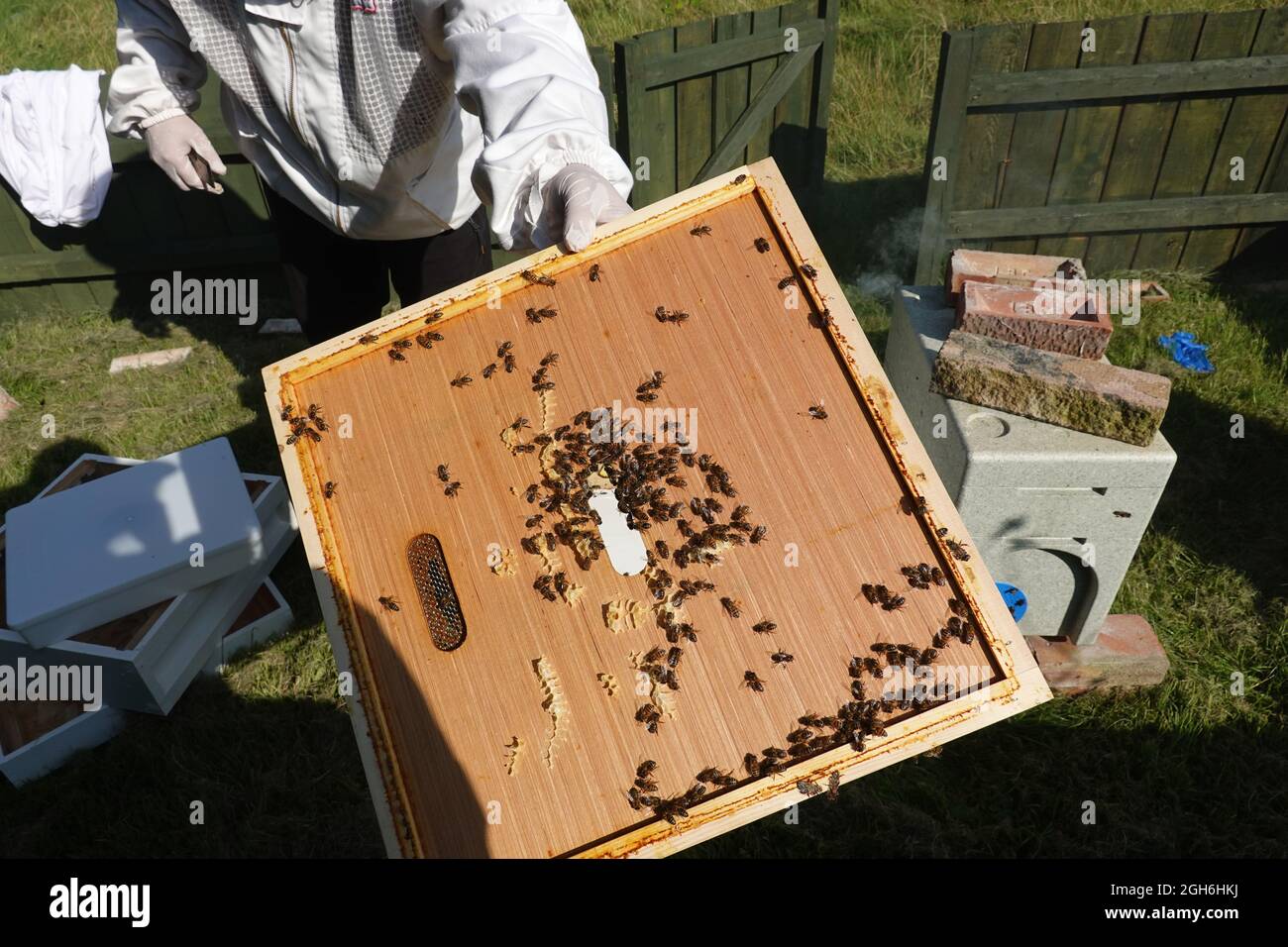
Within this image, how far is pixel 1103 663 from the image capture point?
17.3ft

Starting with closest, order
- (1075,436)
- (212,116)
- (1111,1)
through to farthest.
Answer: (1075,436) < (212,116) < (1111,1)

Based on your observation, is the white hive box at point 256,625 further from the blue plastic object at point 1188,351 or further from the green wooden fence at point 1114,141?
the blue plastic object at point 1188,351

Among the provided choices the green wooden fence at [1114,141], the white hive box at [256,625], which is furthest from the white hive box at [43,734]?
the green wooden fence at [1114,141]

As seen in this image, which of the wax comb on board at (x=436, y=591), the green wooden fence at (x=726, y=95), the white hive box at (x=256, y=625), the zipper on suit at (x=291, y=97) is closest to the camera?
the wax comb on board at (x=436, y=591)

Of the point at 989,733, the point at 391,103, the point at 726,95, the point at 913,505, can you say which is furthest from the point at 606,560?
the point at 726,95

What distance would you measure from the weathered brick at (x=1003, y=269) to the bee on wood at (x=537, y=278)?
3157mm

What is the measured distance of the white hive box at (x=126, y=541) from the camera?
15.8ft

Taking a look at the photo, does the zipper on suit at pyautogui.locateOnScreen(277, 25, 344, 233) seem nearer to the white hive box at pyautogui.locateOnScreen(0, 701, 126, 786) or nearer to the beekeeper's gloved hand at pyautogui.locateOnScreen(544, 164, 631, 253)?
the beekeeper's gloved hand at pyautogui.locateOnScreen(544, 164, 631, 253)
